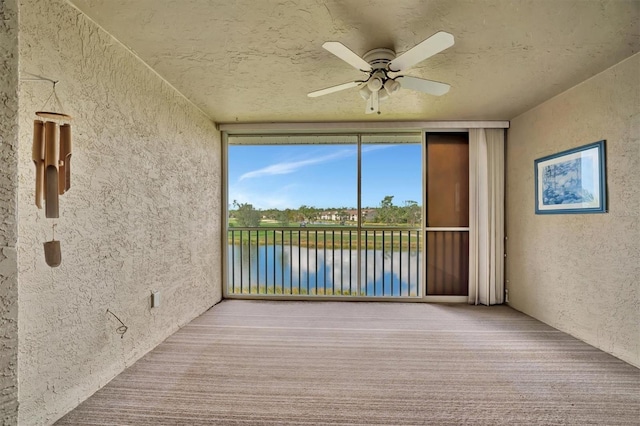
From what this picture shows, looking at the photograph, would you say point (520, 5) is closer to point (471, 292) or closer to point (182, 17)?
point (182, 17)

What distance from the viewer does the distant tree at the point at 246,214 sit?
4.00 metres

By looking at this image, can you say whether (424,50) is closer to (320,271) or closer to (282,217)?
(282,217)

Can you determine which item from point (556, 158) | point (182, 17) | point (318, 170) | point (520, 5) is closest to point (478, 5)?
point (520, 5)

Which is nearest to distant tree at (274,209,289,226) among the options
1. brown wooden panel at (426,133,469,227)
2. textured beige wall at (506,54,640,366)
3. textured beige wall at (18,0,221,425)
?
textured beige wall at (18,0,221,425)

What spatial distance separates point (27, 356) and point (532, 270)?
414 centimetres

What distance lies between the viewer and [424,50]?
5.45ft

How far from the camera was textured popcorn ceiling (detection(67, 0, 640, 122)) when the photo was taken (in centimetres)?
162

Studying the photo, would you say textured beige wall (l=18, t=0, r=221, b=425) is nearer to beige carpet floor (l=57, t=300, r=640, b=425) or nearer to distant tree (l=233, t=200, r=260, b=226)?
beige carpet floor (l=57, t=300, r=640, b=425)

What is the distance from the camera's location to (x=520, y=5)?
1.60 metres

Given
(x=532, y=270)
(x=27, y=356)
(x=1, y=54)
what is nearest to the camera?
(x=1, y=54)

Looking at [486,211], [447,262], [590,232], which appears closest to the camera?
[590,232]

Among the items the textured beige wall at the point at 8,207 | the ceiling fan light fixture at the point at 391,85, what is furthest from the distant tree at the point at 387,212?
the textured beige wall at the point at 8,207

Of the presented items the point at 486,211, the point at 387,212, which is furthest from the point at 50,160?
the point at 486,211

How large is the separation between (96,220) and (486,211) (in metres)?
3.90
